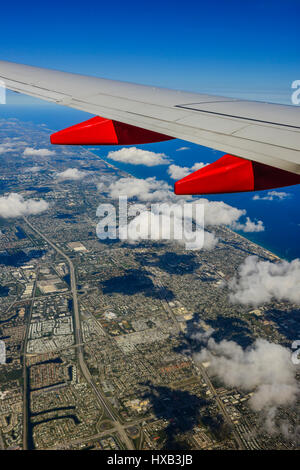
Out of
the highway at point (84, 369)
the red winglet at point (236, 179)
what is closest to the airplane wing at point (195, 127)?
the red winglet at point (236, 179)

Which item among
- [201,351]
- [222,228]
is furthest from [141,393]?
[222,228]

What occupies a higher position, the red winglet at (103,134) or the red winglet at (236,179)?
the red winglet at (103,134)

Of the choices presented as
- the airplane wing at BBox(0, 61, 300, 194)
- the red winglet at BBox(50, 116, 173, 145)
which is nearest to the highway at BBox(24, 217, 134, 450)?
the red winglet at BBox(50, 116, 173, 145)

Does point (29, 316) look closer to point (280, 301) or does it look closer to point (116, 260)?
point (116, 260)

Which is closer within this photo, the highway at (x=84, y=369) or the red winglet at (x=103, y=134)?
the red winglet at (x=103, y=134)

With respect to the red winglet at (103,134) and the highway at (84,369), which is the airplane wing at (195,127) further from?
the highway at (84,369)

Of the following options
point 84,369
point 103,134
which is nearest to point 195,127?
point 103,134

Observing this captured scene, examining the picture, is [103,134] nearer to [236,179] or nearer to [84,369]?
[236,179]
